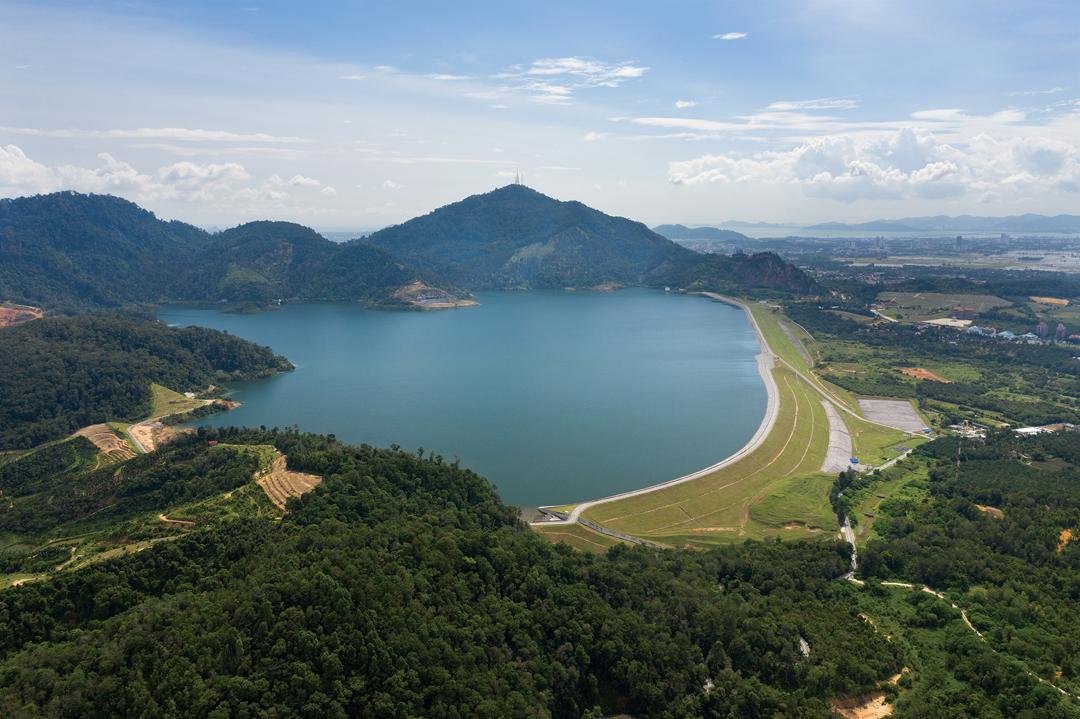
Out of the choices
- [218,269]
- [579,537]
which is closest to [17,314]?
[218,269]

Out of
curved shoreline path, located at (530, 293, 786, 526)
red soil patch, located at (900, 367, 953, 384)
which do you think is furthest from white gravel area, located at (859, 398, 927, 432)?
red soil patch, located at (900, 367, 953, 384)

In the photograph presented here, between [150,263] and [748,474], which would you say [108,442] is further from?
[150,263]

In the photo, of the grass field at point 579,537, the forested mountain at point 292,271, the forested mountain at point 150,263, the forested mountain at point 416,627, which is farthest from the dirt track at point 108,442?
the forested mountain at point 292,271

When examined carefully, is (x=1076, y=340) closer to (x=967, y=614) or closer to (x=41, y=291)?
(x=967, y=614)

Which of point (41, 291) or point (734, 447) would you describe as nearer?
point (734, 447)

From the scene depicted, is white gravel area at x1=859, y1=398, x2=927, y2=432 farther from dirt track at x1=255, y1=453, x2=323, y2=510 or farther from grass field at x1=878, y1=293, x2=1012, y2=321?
grass field at x1=878, y1=293, x2=1012, y2=321

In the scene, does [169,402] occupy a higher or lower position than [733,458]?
higher

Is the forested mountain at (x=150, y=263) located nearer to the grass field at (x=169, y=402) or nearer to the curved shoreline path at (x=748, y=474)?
the grass field at (x=169, y=402)

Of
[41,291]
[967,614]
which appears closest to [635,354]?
[967,614]
